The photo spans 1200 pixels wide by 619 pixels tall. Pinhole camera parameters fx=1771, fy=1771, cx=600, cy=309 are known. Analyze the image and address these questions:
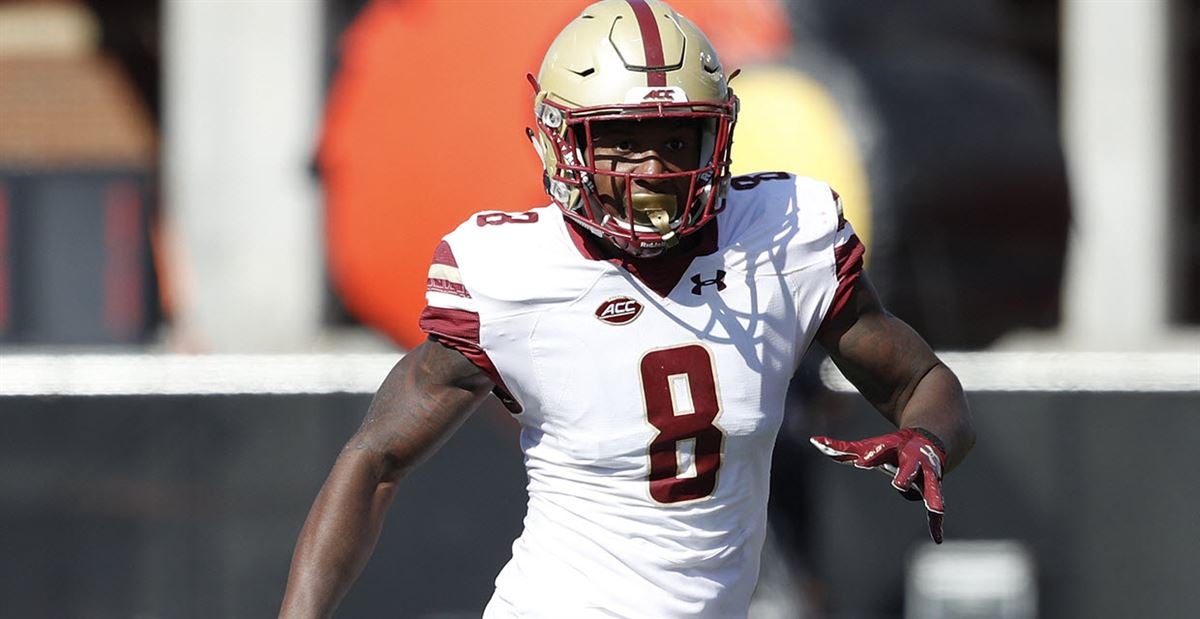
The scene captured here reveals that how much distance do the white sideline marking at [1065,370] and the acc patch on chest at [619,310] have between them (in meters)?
3.75

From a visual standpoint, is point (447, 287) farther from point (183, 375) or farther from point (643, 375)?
point (183, 375)

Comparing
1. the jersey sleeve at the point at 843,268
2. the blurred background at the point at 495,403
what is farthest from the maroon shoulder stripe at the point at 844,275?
the blurred background at the point at 495,403

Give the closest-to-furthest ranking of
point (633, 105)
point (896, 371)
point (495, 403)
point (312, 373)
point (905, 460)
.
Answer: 1. point (905, 460)
2. point (633, 105)
3. point (896, 371)
4. point (495, 403)
5. point (312, 373)

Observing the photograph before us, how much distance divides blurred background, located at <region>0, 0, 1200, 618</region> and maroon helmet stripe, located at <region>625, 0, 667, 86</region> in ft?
9.00

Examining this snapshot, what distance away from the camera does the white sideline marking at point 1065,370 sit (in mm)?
6273

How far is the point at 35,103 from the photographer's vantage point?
8.44 metres

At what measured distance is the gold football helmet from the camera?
8.57ft

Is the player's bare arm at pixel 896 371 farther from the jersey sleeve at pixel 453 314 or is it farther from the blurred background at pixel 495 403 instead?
the blurred background at pixel 495 403

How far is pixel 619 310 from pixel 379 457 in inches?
17.7

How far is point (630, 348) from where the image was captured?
2.70 meters

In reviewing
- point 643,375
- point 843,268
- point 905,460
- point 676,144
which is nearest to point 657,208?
point 676,144

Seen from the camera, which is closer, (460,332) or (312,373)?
(460,332)

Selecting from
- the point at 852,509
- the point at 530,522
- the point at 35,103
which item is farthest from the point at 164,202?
the point at 530,522

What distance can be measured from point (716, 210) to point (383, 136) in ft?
11.4
